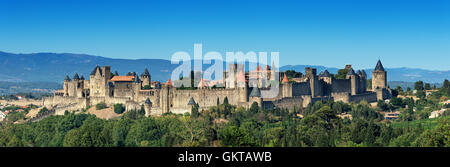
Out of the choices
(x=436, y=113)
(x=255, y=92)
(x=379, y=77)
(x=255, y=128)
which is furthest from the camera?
(x=379, y=77)

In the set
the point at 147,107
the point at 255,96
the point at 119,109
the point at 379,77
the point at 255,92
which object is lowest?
the point at 119,109

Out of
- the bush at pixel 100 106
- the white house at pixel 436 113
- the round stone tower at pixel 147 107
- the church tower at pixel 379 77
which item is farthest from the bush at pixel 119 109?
the white house at pixel 436 113

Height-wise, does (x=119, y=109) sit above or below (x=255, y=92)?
below

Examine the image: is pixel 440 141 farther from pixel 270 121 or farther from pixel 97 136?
pixel 97 136

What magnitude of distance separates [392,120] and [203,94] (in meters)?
19.2

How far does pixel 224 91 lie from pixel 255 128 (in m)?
9.03

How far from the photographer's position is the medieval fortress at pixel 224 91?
188ft

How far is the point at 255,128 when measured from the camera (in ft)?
162

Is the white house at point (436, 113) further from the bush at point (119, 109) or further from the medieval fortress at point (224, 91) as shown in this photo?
the bush at point (119, 109)

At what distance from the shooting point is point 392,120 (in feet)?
187

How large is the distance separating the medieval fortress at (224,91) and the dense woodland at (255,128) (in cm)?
144

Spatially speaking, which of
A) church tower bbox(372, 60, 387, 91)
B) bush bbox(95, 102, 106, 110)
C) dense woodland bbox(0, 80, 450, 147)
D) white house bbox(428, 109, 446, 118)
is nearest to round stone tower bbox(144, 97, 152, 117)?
dense woodland bbox(0, 80, 450, 147)

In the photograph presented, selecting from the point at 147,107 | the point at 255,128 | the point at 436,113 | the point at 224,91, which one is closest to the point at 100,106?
the point at 147,107

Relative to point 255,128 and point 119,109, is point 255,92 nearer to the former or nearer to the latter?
point 255,128
